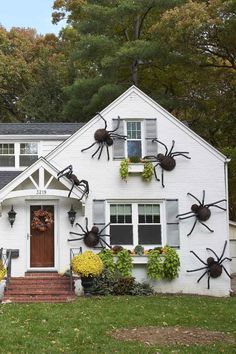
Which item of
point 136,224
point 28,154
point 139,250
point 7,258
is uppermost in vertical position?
point 28,154

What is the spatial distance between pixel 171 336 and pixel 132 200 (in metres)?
7.86

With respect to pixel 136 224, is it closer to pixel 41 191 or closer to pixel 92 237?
pixel 92 237

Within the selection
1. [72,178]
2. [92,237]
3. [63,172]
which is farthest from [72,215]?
[63,172]

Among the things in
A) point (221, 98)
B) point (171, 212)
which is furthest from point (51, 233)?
point (221, 98)

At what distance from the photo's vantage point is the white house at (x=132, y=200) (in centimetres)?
1628

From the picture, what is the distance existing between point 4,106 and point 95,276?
24.2 metres

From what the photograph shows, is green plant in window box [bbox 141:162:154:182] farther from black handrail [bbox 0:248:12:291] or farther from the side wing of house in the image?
black handrail [bbox 0:248:12:291]

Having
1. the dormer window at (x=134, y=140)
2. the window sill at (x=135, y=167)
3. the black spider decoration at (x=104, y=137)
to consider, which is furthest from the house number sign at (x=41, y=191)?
the dormer window at (x=134, y=140)

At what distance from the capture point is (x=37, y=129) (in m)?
19.3

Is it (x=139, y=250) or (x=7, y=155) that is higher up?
(x=7, y=155)

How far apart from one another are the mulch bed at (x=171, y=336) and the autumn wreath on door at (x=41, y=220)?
7.04 meters

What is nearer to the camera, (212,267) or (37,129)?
(212,267)

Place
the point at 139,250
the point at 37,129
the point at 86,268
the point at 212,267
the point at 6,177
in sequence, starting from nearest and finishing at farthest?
the point at 86,268 < the point at 139,250 < the point at 212,267 < the point at 6,177 < the point at 37,129

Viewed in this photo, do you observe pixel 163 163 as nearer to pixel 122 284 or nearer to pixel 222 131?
pixel 122 284
